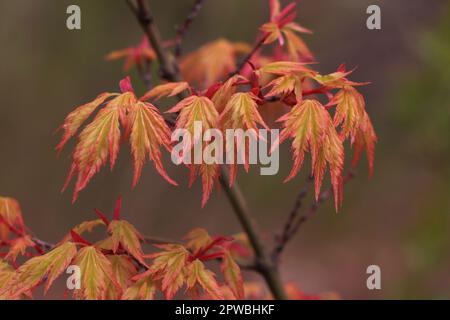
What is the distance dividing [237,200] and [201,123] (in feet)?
1.31

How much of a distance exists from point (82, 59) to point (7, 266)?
87.3 inches

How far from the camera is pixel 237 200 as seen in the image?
1.23 meters

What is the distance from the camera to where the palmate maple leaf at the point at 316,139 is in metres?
0.85

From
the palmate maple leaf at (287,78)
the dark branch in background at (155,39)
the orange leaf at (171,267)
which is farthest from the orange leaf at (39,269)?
the dark branch in background at (155,39)

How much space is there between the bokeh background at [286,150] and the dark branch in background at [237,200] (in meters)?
1.27

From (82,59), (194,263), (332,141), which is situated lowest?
(194,263)

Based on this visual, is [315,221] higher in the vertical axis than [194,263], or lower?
lower

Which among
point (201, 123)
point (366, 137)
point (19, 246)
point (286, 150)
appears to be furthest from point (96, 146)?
point (286, 150)

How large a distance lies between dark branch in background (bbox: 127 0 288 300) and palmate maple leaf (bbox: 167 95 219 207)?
343mm

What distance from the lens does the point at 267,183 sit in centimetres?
363
